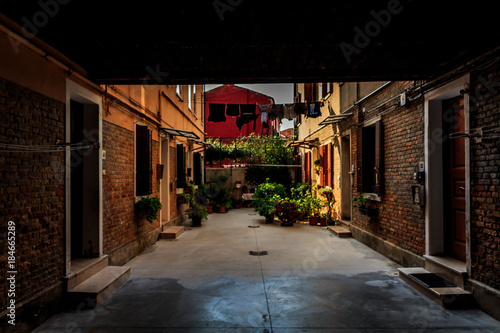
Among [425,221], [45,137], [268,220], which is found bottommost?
[268,220]

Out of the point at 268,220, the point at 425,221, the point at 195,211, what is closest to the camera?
the point at 425,221

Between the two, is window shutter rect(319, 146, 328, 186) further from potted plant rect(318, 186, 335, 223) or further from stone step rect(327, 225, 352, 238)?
stone step rect(327, 225, 352, 238)

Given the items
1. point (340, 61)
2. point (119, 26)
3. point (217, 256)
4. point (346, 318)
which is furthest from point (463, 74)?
point (217, 256)

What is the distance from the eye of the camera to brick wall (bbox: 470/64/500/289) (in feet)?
12.1

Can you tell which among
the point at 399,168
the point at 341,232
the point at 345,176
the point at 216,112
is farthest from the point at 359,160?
the point at 216,112

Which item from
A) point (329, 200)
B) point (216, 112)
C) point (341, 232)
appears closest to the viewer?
point (341, 232)

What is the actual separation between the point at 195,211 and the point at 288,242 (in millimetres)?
4127

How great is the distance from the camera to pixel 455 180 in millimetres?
4953

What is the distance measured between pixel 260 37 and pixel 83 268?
12.7ft

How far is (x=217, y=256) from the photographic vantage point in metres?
6.76

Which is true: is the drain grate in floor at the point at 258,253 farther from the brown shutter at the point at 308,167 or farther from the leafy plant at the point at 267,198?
the brown shutter at the point at 308,167

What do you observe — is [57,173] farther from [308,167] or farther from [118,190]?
[308,167]

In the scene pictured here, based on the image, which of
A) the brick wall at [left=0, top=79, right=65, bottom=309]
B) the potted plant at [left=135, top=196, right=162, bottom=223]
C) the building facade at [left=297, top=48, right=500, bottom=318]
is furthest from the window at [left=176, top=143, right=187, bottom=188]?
the brick wall at [left=0, top=79, right=65, bottom=309]

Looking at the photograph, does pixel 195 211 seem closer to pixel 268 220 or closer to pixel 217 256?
pixel 268 220
